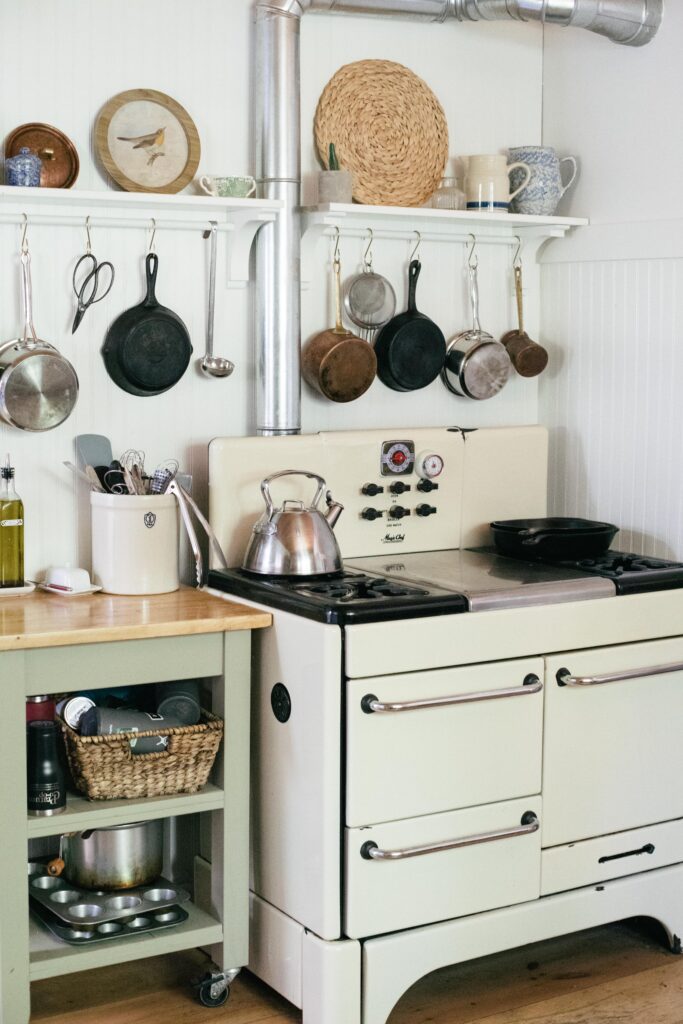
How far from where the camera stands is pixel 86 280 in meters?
2.80

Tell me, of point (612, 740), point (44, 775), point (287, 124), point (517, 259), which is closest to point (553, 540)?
point (612, 740)

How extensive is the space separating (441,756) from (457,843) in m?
0.18

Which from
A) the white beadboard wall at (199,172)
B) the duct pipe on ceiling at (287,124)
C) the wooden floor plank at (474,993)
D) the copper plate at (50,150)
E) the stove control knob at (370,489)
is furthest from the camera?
the stove control knob at (370,489)

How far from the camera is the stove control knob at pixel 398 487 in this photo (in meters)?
3.04

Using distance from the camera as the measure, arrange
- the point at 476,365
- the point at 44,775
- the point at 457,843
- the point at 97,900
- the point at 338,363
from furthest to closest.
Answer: the point at 476,365
the point at 338,363
the point at 97,900
the point at 457,843
the point at 44,775

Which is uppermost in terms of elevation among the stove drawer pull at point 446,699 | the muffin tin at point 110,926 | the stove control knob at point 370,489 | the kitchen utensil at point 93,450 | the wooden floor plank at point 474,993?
the kitchen utensil at point 93,450

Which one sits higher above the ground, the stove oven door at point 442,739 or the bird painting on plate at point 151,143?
the bird painting on plate at point 151,143

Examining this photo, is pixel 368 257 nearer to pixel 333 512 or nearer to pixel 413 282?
pixel 413 282

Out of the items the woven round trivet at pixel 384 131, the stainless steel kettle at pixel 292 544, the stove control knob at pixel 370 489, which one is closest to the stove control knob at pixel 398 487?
the stove control knob at pixel 370 489

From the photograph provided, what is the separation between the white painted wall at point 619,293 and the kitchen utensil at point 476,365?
0.21 metres

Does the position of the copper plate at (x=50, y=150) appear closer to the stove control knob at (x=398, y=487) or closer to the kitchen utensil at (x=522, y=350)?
the stove control knob at (x=398, y=487)

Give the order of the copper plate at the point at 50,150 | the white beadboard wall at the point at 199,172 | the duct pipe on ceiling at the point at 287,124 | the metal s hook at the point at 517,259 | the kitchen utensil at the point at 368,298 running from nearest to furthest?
1. the copper plate at the point at 50,150
2. the white beadboard wall at the point at 199,172
3. the duct pipe on ceiling at the point at 287,124
4. the kitchen utensil at the point at 368,298
5. the metal s hook at the point at 517,259

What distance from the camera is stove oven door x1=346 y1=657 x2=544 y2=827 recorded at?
94.1 inches

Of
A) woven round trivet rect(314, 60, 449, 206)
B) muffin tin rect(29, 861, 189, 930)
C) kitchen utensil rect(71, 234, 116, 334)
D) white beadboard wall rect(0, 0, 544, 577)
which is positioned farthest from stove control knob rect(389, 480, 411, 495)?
muffin tin rect(29, 861, 189, 930)
